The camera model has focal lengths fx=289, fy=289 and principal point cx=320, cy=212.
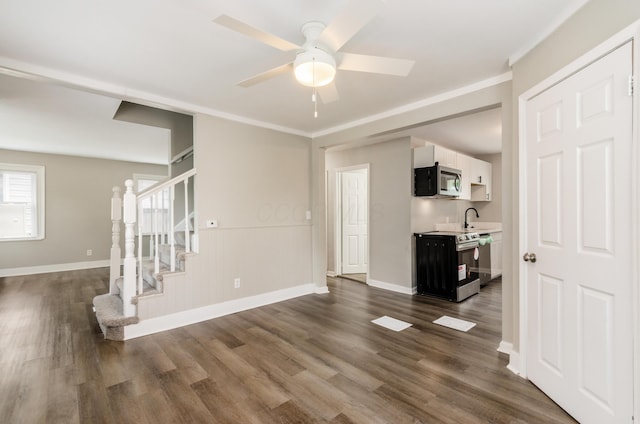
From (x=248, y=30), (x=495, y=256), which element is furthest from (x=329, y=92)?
(x=495, y=256)

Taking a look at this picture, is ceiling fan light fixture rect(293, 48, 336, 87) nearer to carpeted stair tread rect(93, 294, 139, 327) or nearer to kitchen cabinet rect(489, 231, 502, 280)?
carpeted stair tread rect(93, 294, 139, 327)

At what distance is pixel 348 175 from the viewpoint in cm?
578

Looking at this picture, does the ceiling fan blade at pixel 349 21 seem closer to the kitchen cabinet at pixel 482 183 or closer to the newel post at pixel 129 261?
the newel post at pixel 129 261

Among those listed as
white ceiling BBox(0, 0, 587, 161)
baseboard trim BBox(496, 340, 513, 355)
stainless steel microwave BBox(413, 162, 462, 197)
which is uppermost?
white ceiling BBox(0, 0, 587, 161)

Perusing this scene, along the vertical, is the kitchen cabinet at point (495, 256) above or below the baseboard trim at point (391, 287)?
above

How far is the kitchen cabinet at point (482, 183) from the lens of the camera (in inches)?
224

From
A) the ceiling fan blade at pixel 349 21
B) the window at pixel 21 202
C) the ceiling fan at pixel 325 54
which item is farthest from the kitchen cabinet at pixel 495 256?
the window at pixel 21 202

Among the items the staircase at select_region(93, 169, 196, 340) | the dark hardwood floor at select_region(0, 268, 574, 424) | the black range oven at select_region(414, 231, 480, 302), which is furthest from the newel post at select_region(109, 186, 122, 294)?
the black range oven at select_region(414, 231, 480, 302)

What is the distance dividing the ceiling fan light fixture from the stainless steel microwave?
295cm

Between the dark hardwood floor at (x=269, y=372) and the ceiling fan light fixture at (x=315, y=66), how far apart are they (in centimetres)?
209

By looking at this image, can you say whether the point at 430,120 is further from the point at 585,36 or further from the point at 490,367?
the point at 490,367

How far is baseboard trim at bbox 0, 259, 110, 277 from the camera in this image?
5621mm

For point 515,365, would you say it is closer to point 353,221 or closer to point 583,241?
point 583,241

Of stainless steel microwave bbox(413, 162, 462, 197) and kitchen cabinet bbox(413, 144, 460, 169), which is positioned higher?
kitchen cabinet bbox(413, 144, 460, 169)
